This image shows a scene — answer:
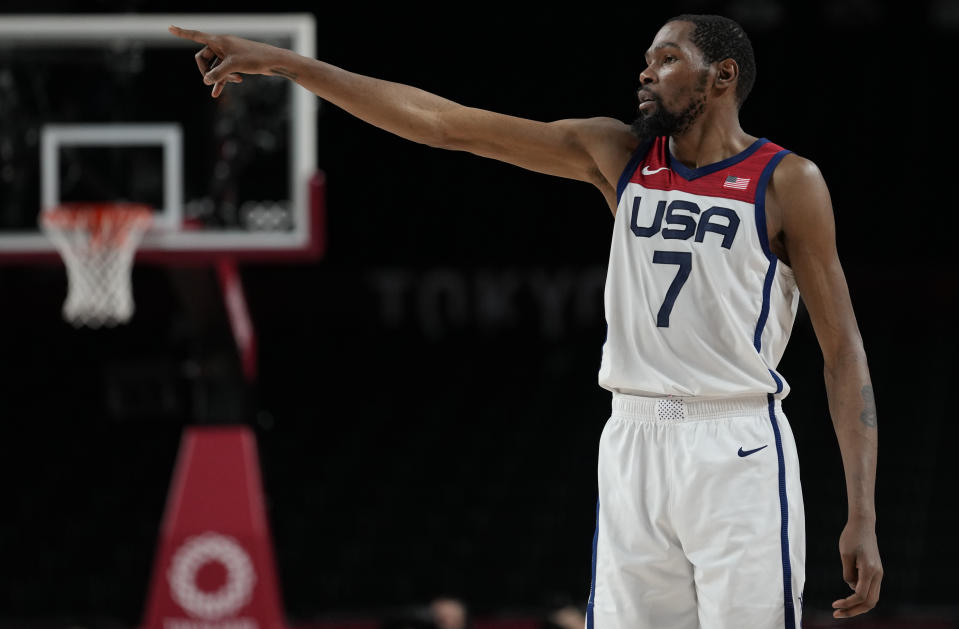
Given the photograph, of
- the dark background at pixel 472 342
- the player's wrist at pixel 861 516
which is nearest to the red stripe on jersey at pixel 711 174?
the player's wrist at pixel 861 516

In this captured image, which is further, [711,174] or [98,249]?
[98,249]

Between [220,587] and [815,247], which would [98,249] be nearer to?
[220,587]

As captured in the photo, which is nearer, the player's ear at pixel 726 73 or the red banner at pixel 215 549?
the player's ear at pixel 726 73

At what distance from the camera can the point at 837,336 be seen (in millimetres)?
2727

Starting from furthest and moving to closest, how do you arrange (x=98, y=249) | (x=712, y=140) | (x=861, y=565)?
(x=98, y=249)
(x=712, y=140)
(x=861, y=565)

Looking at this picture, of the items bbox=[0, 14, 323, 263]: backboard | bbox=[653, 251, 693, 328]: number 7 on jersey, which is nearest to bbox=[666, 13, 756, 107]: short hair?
bbox=[653, 251, 693, 328]: number 7 on jersey

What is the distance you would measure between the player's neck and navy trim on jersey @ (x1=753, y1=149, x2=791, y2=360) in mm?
108

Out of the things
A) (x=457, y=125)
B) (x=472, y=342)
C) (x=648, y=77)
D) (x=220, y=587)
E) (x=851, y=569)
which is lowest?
(x=220, y=587)

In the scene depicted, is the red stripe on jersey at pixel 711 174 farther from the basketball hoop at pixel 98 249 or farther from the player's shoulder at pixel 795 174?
the basketball hoop at pixel 98 249

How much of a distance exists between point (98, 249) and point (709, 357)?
4.78 m

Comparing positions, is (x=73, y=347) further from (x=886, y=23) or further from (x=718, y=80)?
(x=718, y=80)

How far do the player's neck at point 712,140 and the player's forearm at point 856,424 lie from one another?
1.67ft

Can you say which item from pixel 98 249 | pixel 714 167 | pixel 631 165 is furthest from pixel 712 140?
pixel 98 249

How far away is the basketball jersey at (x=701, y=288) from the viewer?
269 cm
